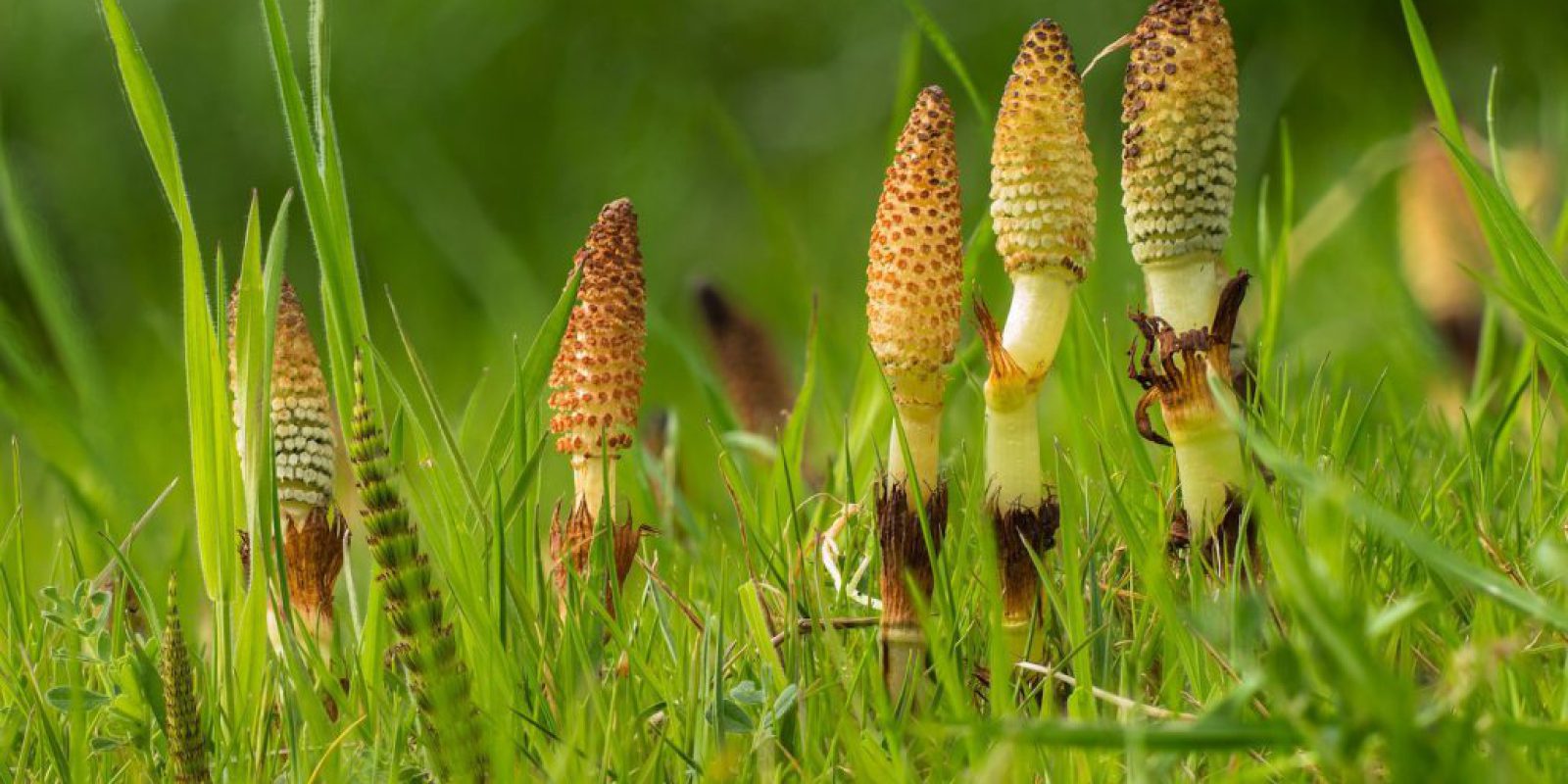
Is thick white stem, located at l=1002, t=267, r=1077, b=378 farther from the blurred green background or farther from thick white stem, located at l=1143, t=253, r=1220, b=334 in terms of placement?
the blurred green background

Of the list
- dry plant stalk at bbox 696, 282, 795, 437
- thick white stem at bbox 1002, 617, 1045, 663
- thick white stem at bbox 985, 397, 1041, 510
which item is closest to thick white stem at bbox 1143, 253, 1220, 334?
thick white stem at bbox 985, 397, 1041, 510

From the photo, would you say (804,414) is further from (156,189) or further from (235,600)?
(156,189)

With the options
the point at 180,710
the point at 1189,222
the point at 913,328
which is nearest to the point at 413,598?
the point at 180,710

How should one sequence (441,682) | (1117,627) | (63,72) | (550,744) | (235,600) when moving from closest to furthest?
(441,682) < (550,744) < (235,600) < (1117,627) < (63,72)

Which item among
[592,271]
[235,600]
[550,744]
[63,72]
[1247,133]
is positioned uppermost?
[63,72]

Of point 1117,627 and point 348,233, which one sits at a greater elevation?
point 348,233

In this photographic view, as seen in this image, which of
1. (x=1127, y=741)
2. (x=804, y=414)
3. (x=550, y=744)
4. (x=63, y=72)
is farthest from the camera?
(x=63, y=72)

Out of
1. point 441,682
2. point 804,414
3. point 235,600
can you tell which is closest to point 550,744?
point 441,682

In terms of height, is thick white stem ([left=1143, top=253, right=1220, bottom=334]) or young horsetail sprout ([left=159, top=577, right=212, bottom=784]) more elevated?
thick white stem ([left=1143, top=253, right=1220, bottom=334])
